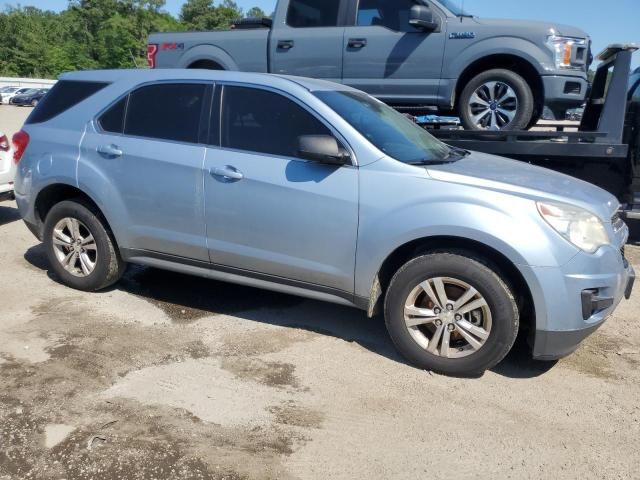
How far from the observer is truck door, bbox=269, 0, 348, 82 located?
22.4 feet

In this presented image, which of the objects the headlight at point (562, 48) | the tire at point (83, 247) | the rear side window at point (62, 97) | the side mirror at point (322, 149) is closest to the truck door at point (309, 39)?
the headlight at point (562, 48)

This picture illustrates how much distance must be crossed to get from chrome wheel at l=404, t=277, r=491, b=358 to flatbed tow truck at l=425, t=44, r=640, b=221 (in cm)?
261

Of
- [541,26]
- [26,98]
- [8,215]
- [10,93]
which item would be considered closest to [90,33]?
[10,93]

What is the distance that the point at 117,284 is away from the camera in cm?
540

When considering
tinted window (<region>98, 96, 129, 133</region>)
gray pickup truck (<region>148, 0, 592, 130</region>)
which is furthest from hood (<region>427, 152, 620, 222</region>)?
tinted window (<region>98, 96, 129, 133</region>)

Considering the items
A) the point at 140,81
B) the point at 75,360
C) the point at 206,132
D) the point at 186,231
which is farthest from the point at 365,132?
the point at 75,360

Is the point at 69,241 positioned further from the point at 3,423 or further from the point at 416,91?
the point at 416,91

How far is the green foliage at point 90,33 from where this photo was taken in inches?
2972

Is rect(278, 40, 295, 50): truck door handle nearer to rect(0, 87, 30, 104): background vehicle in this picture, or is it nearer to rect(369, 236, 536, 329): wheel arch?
rect(369, 236, 536, 329): wheel arch

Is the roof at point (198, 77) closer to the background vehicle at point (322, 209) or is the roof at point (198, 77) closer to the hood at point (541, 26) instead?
the background vehicle at point (322, 209)

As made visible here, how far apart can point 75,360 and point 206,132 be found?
179 centimetres

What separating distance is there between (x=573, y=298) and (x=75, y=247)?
12.6 feet

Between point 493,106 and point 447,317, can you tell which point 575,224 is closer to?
point 447,317

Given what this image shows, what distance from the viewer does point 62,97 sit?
512 cm
